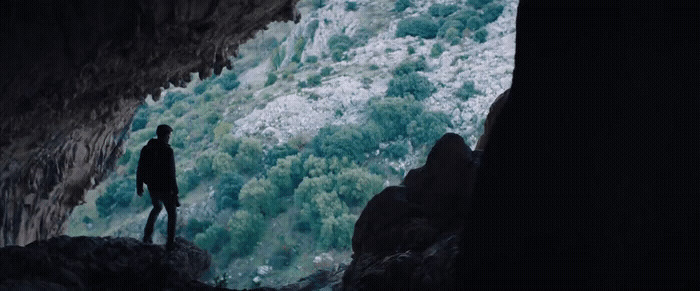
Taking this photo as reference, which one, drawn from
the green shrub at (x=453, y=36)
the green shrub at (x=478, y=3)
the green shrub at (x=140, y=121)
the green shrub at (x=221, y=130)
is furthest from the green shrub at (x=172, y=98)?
the green shrub at (x=478, y=3)

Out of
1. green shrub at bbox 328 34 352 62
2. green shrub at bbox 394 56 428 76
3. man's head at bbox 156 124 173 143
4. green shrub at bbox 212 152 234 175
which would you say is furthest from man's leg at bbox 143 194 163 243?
green shrub at bbox 328 34 352 62

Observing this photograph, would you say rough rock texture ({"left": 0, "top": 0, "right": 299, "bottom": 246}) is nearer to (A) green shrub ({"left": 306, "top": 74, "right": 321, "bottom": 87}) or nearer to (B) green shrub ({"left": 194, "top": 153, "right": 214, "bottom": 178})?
(B) green shrub ({"left": 194, "top": 153, "right": 214, "bottom": 178})

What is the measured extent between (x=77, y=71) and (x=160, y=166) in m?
1.49

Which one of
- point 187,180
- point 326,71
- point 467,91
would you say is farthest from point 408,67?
point 187,180

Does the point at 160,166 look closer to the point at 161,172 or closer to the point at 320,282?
the point at 161,172

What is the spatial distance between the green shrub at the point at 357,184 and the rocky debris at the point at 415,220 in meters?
30.7

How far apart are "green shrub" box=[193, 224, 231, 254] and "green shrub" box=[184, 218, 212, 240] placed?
2.26 ft

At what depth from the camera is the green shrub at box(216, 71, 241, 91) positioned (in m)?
63.7

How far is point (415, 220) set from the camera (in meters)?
6.13

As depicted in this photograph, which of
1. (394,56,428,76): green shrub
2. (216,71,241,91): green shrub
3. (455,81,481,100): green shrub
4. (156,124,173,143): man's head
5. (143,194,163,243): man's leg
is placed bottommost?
(455,81,481,100): green shrub

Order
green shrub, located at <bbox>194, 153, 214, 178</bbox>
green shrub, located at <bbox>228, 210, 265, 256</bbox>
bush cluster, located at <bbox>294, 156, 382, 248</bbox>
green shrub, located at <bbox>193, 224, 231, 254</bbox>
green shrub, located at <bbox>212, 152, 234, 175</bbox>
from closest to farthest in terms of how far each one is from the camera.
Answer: bush cluster, located at <bbox>294, 156, 382, 248</bbox>
green shrub, located at <bbox>228, 210, 265, 256</bbox>
green shrub, located at <bbox>193, 224, 231, 254</bbox>
green shrub, located at <bbox>212, 152, 234, 175</bbox>
green shrub, located at <bbox>194, 153, 214, 178</bbox>

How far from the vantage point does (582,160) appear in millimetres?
3293

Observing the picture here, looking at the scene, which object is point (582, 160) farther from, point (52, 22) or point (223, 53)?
point (223, 53)

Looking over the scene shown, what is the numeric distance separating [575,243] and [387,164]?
4004 centimetres
